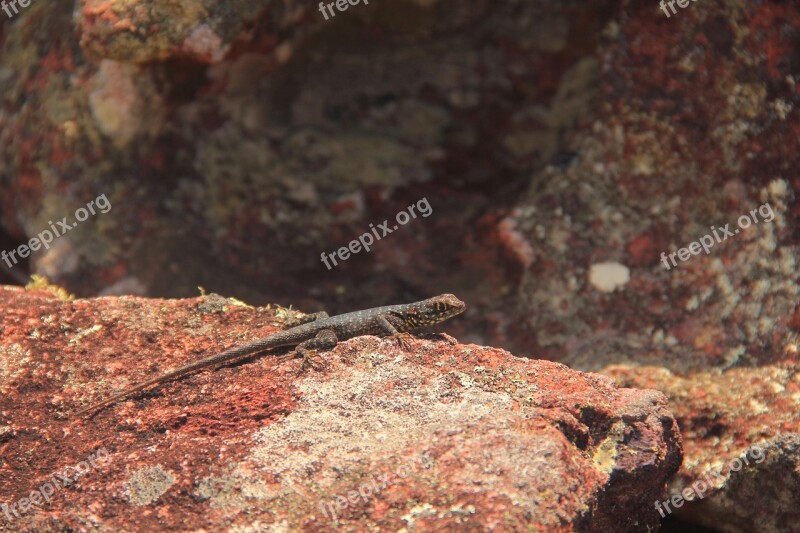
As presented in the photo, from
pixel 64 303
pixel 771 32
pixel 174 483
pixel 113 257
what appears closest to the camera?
pixel 174 483

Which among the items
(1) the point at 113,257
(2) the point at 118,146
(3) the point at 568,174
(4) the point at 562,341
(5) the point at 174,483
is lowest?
(4) the point at 562,341

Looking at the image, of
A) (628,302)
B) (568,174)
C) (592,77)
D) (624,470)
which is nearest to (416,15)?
(592,77)

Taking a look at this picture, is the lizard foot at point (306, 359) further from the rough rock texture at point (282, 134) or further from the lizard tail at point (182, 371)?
the rough rock texture at point (282, 134)

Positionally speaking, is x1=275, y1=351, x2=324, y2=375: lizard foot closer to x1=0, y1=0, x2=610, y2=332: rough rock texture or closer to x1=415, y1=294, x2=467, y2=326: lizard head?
x1=415, y1=294, x2=467, y2=326: lizard head

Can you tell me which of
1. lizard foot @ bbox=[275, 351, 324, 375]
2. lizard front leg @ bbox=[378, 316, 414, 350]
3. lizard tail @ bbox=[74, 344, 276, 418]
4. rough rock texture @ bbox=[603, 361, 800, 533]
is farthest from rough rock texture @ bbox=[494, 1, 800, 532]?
lizard tail @ bbox=[74, 344, 276, 418]

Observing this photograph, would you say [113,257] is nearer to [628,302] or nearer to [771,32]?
[628,302]

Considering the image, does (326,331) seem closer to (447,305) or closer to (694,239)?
(447,305)
